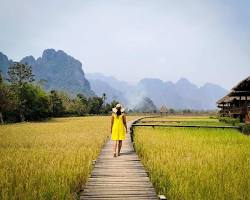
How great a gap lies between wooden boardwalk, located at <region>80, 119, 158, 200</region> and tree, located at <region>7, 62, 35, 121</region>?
37.6 m

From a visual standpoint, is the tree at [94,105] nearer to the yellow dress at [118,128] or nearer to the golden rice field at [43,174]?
the golden rice field at [43,174]

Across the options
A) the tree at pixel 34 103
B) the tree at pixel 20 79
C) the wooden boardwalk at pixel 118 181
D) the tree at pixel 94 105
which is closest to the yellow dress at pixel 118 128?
Answer: the wooden boardwalk at pixel 118 181

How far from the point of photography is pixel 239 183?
330 inches

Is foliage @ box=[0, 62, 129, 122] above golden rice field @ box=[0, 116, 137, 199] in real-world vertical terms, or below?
above

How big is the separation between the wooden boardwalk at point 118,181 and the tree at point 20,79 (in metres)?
37.6

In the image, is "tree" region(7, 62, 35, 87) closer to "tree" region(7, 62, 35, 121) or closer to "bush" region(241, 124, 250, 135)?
"tree" region(7, 62, 35, 121)

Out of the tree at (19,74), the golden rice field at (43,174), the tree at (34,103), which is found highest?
the tree at (19,74)

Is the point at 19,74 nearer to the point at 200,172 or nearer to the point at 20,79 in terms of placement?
the point at 20,79

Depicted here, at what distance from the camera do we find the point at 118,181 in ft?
25.4

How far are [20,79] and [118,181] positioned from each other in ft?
145

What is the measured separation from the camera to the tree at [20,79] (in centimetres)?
4653

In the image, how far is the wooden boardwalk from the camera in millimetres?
6645

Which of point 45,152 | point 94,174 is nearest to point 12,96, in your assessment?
point 45,152

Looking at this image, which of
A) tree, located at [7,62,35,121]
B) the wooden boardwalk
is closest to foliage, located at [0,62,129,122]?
tree, located at [7,62,35,121]
